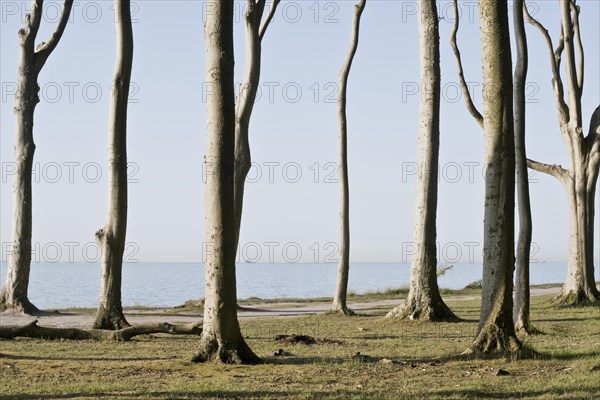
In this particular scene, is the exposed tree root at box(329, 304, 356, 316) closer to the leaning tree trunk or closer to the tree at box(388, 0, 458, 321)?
the tree at box(388, 0, 458, 321)

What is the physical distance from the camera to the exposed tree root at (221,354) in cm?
1348

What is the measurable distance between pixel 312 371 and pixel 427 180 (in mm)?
10616

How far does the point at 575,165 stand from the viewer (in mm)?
28203

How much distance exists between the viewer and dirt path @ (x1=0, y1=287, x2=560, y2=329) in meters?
23.5

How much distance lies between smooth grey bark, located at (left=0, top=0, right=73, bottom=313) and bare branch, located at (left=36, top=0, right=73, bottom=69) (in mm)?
28

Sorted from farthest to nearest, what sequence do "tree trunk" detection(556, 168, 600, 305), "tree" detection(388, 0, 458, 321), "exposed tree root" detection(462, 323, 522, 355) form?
1. "tree trunk" detection(556, 168, 600, 305)
2. "tree" detection(388, 0, 458, 321)
3. "exposed tree root" detection(462, 323, 522, 355)

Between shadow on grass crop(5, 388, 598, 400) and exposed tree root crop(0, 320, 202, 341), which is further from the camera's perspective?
exposed tree root crop(0, 320, 202, 341)

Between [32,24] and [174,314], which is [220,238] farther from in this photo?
[32,24]

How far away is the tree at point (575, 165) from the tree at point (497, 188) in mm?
13744

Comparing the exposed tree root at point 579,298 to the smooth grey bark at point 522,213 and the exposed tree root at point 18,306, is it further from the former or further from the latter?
the exposed tree root at point 18,306

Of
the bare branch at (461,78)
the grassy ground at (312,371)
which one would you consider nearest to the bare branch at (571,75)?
the bare branch at (461,78)

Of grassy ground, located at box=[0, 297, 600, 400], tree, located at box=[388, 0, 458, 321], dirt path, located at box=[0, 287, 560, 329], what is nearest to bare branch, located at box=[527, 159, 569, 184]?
dirt path, located at box=[0, 287, 560, 329]

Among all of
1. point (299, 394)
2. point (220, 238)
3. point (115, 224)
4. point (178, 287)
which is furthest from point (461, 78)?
point (178, 287)

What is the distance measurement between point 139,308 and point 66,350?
1430cm
